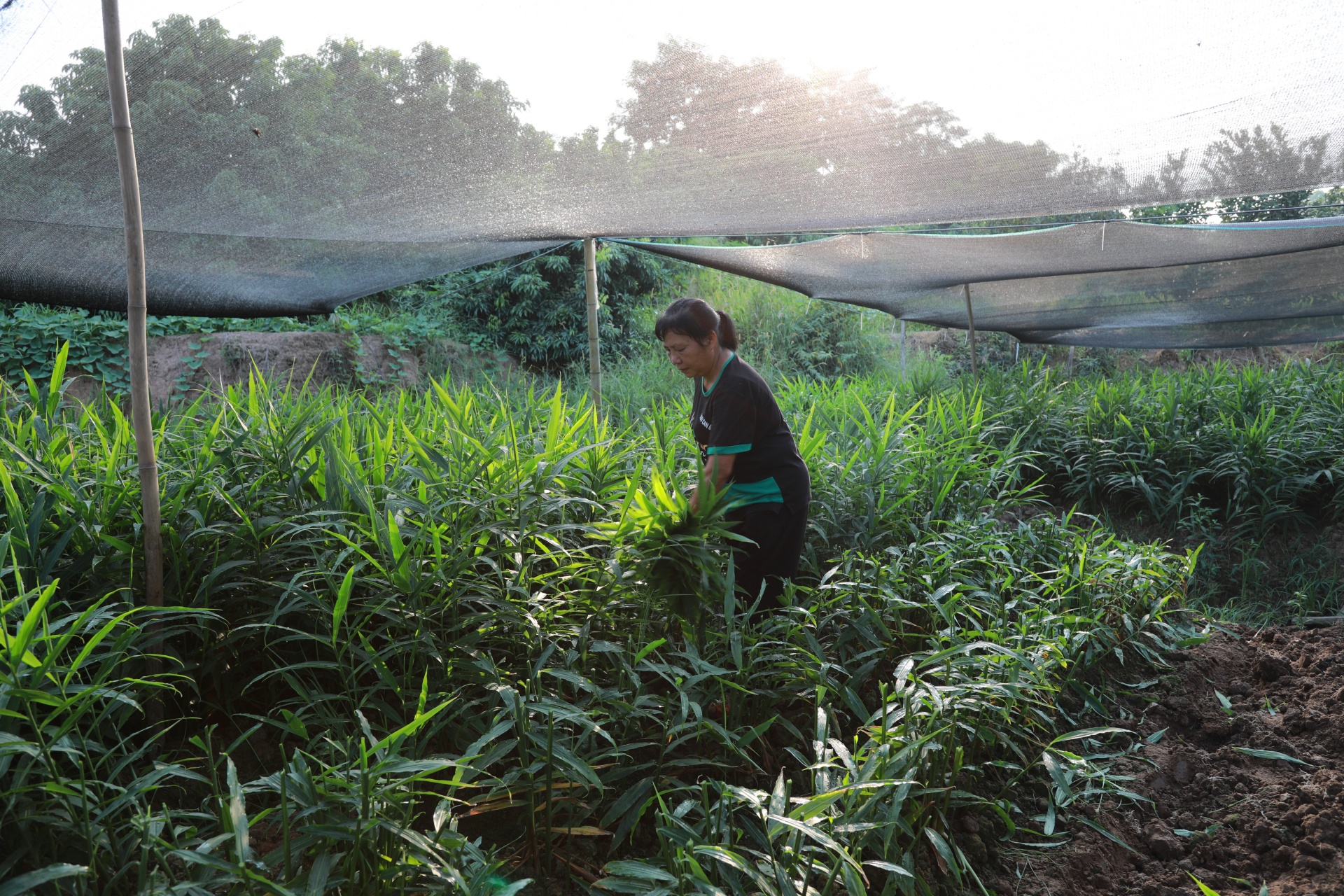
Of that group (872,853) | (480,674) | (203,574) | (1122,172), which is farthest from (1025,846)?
(1122,172)

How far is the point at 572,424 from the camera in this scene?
2.76 m

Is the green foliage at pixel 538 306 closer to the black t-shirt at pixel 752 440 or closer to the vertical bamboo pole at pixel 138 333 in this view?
the black t-shirt at pixel 752 440

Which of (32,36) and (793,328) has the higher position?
Result: (32,36)

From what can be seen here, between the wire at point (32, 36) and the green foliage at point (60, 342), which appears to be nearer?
the wire at point (32, 36)

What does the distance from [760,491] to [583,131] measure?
1.41 m

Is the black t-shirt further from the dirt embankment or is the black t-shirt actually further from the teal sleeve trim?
the dirt embankment

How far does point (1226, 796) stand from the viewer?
188cm

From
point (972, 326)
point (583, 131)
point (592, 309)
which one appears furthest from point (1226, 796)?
point (972, 326)

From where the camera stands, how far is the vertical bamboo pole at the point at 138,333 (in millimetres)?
1570

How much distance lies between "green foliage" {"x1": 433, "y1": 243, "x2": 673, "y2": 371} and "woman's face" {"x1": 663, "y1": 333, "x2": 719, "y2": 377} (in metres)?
6.78

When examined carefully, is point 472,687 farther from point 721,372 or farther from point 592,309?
point 592,309

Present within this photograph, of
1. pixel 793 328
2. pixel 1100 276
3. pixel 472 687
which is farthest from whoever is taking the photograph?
pixel 793 328

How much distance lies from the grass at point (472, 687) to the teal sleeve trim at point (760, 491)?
0.56ft

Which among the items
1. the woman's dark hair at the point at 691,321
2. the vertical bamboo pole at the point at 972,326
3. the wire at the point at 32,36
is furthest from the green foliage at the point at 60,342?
the vertical bamboo pole at the point at 972,326
